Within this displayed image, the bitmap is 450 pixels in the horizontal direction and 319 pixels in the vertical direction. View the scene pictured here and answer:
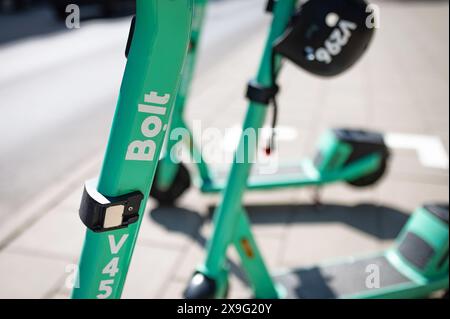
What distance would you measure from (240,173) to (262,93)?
1.14 feet

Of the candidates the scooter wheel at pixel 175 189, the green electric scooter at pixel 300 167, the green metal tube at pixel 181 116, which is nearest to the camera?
the green metal tube at pixel 181 116

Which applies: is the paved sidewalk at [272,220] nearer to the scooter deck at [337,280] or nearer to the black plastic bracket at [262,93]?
the scooter deck at [337,280]

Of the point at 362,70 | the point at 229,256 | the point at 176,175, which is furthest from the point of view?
the point at 362,70

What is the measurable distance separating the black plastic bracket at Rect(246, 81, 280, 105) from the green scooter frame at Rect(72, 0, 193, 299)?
2.22 feet

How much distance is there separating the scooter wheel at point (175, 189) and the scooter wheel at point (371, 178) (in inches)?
50.4

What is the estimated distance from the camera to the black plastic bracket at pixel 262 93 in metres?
1.72

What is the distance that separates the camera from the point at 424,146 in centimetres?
451

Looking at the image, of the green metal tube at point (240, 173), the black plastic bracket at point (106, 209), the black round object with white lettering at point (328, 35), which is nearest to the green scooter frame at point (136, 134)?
the black plastic bracket at point (106, 209)

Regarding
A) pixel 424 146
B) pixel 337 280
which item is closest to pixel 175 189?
pixel 337 280

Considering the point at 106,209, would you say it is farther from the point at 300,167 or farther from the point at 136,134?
→ the point at 300,167

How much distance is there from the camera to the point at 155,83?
41.5 inches
